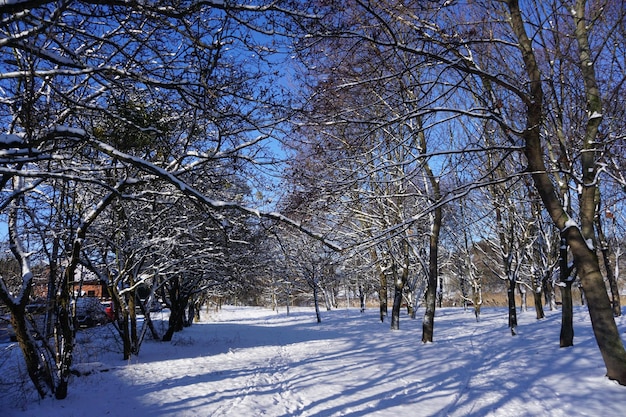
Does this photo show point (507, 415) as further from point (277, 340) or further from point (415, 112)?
point (277, 340)

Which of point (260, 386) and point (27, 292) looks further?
point (260, 386)

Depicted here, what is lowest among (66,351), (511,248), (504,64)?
(66,351)

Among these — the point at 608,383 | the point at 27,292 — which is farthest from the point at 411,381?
the point at 27,292

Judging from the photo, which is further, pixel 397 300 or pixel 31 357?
pixel 397 300

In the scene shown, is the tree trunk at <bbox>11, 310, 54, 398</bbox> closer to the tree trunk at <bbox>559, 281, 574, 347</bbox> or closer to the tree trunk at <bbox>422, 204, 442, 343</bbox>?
the tree trunk at <bbox>422, 204, 442, 343</bbox>

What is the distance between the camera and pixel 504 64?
8.18 meters

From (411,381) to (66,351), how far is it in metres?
5.98

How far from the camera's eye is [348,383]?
25.8ft

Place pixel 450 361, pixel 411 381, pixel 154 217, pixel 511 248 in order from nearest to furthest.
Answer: pixel 411 381 → pixel 450 361 → pixel 154 217 → pixel 511 248

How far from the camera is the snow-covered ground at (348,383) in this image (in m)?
6.09

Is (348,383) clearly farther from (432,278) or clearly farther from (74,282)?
(432,278)

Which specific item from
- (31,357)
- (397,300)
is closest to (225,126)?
(31,357)

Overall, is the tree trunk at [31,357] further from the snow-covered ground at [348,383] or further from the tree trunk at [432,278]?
the tree trunk at [432,278]

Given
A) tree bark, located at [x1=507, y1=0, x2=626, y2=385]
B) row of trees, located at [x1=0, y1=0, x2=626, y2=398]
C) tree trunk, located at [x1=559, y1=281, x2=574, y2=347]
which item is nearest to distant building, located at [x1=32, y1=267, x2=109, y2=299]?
row of trees, located at [x1=0, y1=0, x2=626, y2=398]
